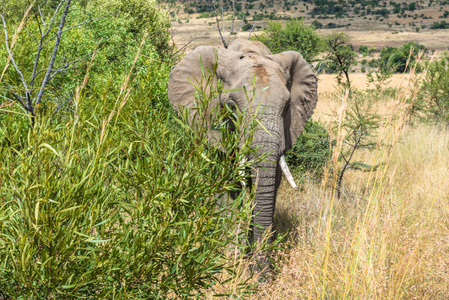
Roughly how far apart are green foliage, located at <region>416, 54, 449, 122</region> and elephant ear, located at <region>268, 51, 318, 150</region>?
7.58 m

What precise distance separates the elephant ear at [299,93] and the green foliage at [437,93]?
24.9 ft

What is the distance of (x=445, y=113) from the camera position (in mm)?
11688

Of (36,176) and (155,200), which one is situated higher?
(36,176)

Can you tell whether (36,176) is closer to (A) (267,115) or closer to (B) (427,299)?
(A) (267,115)

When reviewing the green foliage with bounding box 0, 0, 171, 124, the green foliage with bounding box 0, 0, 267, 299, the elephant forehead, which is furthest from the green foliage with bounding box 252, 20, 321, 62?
the green foliage with bounding box 0, 0, 267, 299

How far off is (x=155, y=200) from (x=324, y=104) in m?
15.4

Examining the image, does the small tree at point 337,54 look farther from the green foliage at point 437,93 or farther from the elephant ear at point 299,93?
the elephant ear at point 299,93

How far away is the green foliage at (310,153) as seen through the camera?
791 cm

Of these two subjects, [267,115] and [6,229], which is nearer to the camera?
[6,229]

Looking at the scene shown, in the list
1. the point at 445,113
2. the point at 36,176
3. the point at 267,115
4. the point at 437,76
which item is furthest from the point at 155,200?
the point at 437,76

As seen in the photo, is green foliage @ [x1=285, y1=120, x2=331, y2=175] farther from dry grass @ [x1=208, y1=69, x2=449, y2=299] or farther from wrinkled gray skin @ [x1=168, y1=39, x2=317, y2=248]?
wrinkled gray skin @ [x1=168, y1=39, x2=317, y2=248]

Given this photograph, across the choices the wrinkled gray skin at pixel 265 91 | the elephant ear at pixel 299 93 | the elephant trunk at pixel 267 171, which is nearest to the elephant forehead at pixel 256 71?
the wrinkled gray skin at pixel 265 91

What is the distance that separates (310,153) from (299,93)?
2804 millimetres

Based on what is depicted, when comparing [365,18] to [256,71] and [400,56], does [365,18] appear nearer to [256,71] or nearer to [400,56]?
[400,56]
